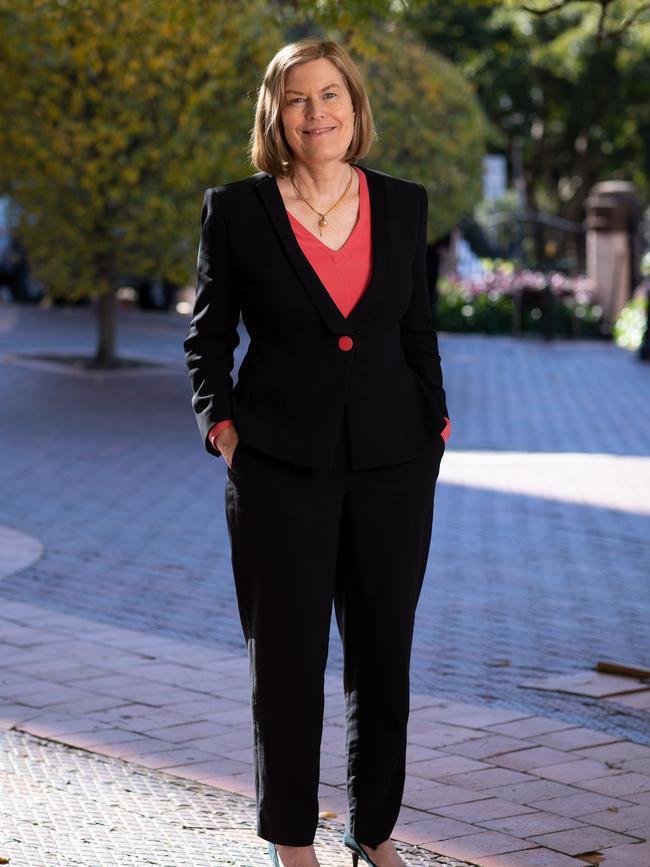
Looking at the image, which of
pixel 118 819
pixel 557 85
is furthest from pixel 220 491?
pixel 557 85

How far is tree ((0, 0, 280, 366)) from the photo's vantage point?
14320 millimetres

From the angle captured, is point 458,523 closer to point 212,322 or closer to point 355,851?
point 355,851

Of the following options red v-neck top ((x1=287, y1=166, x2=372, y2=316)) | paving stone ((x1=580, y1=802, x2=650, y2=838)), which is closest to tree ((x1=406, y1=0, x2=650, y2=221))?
paving stone ((x1=580, y1=802, x2=650, y2=838))

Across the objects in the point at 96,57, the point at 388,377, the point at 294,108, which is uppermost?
the point at 96,57

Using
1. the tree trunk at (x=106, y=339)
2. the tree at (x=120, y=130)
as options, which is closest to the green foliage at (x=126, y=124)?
the tree at (x=120, y=130)

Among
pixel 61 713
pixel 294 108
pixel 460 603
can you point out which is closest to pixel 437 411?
pixel 294 108

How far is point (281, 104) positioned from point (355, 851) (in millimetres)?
1721

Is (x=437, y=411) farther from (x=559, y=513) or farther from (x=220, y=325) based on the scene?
(x=559, y=513)

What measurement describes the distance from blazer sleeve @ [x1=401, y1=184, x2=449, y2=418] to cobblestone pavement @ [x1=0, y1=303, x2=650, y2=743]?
2149mm

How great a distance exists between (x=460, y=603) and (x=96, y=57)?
8583 millimetres

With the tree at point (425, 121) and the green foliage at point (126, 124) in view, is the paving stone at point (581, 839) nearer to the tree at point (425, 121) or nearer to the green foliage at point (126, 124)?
the green foliage at point (126, 124)

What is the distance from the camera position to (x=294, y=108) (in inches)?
134

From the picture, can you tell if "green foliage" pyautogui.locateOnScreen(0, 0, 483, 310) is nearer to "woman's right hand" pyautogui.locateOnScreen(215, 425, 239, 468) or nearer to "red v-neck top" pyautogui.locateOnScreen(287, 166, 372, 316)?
"red v-neck top" pyautogui.locateOnScreen(287, 166, 372, 316)

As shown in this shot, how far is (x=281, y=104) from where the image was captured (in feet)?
11.2
